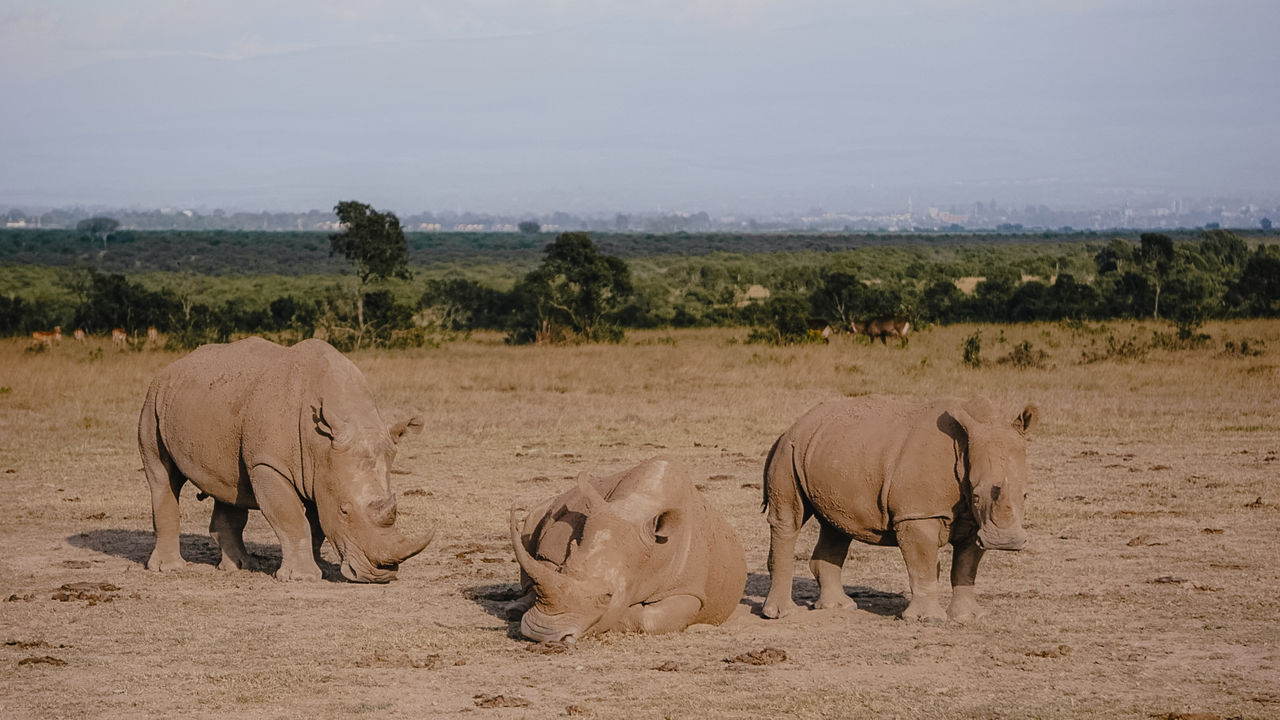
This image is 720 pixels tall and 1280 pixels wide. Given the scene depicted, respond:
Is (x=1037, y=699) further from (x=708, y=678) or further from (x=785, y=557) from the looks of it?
(x=785, y=557)

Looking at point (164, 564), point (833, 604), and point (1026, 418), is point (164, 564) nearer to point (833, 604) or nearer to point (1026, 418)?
point (833, 604)

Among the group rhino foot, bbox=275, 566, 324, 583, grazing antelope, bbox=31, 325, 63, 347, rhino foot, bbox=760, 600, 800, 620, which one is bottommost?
grazing antelope, bbox=31, 325, 63, 347

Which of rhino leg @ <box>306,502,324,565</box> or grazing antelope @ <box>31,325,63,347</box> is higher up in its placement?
rhino leg @ <box>306,502,324,565</box>

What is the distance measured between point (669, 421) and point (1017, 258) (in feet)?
278

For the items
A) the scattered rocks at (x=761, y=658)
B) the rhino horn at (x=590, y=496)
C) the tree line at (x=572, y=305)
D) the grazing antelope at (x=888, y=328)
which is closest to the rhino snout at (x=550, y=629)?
the rhino horn at (x=590, y=496)

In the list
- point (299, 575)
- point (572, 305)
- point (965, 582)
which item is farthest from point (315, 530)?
point (572, 305)

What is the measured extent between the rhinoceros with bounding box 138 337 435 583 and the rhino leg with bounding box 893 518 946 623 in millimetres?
3589

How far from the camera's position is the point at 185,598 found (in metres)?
11.2

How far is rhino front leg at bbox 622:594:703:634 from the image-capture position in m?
9.62

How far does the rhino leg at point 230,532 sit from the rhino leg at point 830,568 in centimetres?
507

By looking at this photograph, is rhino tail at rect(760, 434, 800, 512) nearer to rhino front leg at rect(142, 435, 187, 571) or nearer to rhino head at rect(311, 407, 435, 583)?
rhino head at rect(311, 407, 435, 583)

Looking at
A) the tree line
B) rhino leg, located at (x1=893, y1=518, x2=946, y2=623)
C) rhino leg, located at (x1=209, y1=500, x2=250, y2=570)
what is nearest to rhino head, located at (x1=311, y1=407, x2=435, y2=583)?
rhino leg, located at (x1=209, y1=500, x2=250, y2=570)

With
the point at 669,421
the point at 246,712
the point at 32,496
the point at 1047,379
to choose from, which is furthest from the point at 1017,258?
the point at 246,712

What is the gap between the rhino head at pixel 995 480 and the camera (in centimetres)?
958
